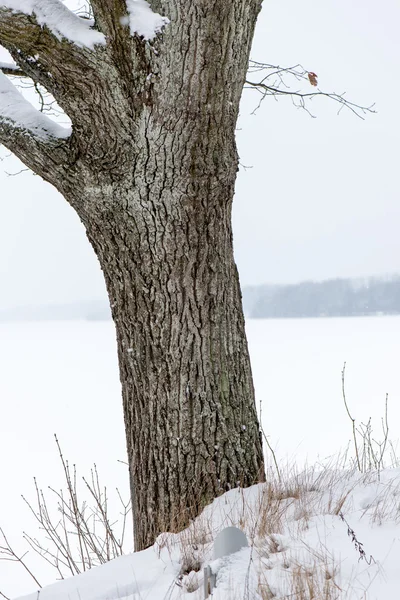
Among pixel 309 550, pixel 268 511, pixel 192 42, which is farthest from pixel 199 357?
pixel 192 42

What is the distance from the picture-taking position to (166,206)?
266 centimetres

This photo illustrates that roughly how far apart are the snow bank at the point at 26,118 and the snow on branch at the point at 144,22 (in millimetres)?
609

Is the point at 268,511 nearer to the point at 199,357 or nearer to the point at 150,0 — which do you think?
the point at 199,357

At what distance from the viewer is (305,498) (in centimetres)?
252

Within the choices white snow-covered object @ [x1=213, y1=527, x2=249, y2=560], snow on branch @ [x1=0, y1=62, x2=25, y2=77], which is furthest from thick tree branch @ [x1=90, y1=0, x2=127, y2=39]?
white snow-covered object @ [x1=213, y1=527, x2=249, y2=560]

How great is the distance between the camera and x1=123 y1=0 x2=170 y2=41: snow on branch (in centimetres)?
256

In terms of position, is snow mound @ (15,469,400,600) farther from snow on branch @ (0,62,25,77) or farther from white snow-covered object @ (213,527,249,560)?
snow on branch @ (0,62,25,77)

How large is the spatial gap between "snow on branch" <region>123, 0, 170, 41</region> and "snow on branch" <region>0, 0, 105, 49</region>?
0.52ft

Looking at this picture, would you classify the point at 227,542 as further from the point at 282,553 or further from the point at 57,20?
the point at 57,20

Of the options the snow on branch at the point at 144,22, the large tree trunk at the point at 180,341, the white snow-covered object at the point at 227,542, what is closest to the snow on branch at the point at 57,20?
the snow on branch at the point at 144,22

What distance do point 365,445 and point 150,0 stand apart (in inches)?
118

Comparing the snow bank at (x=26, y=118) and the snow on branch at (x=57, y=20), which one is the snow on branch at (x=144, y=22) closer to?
the snow on branch at (x=57, y=20)

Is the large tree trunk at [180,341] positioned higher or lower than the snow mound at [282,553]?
higher

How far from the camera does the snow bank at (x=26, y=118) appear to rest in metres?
2.79
